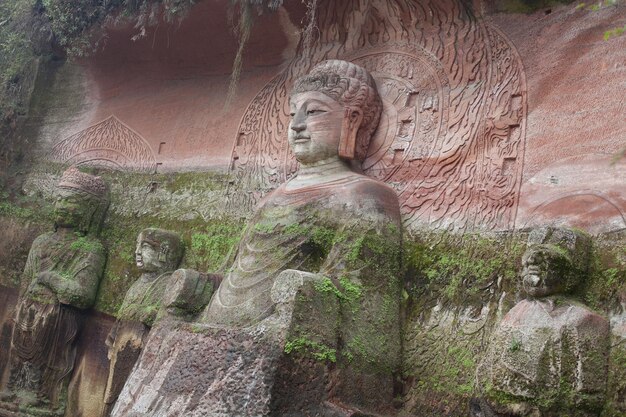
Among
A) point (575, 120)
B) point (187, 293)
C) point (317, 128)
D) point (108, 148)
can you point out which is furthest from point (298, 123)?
point (108, 148)

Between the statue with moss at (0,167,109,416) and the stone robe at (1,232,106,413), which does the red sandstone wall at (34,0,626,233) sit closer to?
the statue with moss at (0,167,109,416)

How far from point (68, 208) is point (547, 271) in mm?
4759

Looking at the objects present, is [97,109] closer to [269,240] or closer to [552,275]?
[269,240]

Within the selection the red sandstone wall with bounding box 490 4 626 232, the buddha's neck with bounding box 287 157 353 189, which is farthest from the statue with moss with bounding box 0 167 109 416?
the red sandstone wall with bounding box 490 4 626 232

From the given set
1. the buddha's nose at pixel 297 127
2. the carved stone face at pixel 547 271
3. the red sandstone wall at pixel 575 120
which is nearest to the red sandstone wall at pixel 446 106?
the red sandstone wall at pixel 575 120

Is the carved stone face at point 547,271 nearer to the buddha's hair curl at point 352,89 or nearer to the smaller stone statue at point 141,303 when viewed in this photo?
the buddha's hair curl at point 352,89

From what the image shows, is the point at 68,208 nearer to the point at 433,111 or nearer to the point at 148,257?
the point at 148,257

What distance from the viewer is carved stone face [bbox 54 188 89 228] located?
772 centimetres

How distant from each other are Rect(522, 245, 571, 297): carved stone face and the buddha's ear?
1.87 metres

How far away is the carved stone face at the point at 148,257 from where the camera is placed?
693cm

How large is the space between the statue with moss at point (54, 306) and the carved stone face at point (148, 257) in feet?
2.79

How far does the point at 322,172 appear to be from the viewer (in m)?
6.06

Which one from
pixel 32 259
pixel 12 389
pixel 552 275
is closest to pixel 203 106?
pixel 32 259

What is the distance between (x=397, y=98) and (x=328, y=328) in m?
2.18
